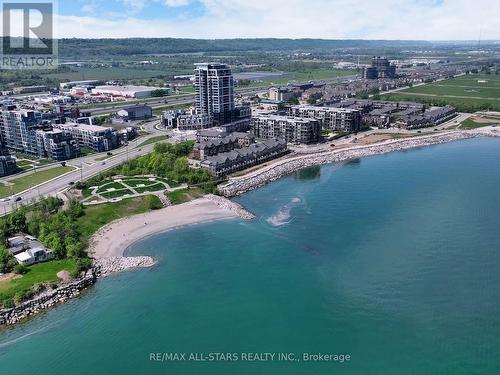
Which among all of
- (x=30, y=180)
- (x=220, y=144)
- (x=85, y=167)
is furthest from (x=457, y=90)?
(x=30, y=180)

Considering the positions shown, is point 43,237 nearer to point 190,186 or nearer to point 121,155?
point 190,186

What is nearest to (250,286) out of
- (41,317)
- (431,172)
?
(41,317)

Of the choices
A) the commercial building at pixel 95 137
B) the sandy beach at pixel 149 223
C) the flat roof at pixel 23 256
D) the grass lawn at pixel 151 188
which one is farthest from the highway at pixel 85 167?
the sandy beach at pixel 149 223

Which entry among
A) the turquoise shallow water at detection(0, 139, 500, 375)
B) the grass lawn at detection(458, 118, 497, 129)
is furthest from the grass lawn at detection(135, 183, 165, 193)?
the grass lawn at detection(458, 118, 497, 129)

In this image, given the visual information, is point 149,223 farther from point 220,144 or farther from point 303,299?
point 220,144

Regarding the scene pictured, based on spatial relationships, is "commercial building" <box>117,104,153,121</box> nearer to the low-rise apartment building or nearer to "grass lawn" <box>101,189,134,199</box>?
the low-rise apartment building
